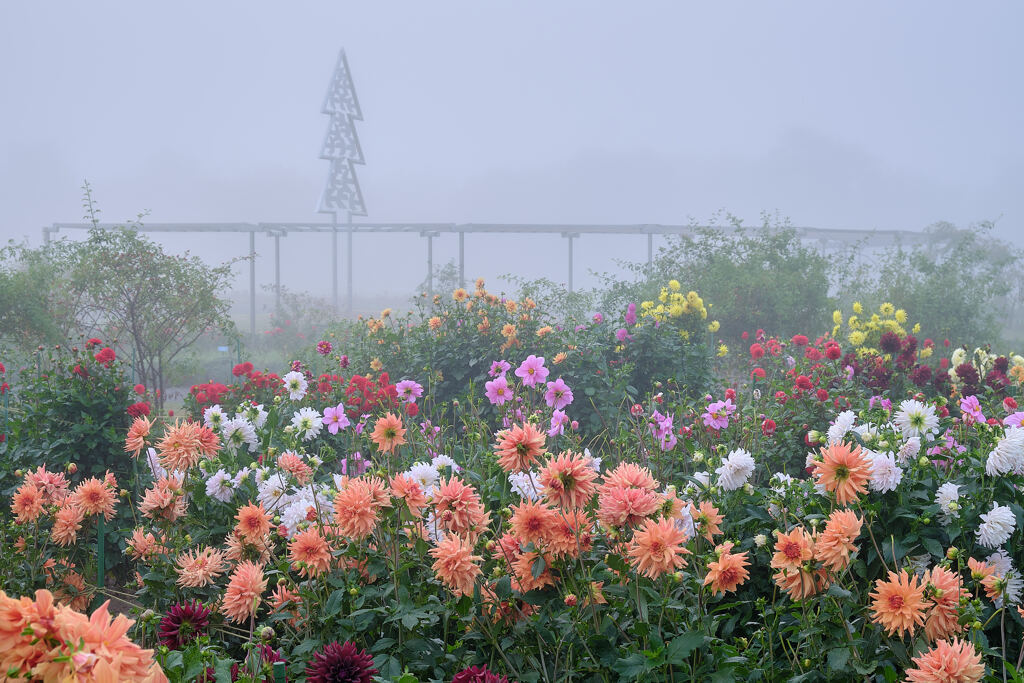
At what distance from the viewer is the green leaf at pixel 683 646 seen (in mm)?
1049

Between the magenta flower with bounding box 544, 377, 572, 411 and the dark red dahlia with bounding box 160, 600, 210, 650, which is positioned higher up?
the magenta flower with bounding box 544, 377, 572, 411

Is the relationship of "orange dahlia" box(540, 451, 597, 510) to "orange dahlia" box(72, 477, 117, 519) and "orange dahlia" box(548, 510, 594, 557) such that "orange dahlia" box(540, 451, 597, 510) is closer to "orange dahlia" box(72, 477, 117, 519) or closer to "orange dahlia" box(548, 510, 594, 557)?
"orange dahlia" box(548, 510, 594, 557)

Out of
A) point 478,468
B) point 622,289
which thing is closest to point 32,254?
point 622,289

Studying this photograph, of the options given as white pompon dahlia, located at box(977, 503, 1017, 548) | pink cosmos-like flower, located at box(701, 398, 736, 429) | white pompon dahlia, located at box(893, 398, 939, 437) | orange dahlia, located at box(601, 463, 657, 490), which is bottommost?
pink cosmos-like flower, located at box(701, 398, 736, 429)

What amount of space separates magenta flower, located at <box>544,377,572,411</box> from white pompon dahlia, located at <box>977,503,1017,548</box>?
1.32 m

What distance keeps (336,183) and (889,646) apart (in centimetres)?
1208

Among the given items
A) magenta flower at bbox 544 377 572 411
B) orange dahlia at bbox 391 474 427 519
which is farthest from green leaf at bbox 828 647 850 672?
magenta flower at bbox 544 377 572 411

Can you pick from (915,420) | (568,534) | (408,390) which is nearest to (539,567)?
(568,534)

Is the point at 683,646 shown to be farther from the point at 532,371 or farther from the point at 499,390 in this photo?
the point at 532,371

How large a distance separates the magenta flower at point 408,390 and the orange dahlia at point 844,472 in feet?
5.55

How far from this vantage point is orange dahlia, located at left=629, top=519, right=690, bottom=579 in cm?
100

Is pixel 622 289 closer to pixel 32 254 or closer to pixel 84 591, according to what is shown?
pixel 32 254

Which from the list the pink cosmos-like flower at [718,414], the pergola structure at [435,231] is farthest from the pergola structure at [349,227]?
the pink cosmos-like flower at [718,414]

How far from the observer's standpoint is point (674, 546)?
1007 millimetres
